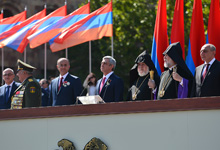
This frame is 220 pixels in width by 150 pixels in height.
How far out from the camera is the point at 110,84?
29.1 feet

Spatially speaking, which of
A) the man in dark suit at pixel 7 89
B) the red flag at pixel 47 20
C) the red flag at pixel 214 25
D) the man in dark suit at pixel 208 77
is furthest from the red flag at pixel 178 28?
the red flag at pixel 47 20

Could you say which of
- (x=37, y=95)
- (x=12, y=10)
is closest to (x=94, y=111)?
(x=37, y=95)

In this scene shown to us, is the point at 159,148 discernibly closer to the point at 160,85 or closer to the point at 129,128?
the point at 129,128

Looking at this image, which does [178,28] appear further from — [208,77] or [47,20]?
[47,20]

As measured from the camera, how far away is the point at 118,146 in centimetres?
661

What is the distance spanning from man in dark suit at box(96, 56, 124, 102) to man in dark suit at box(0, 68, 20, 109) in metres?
2.12

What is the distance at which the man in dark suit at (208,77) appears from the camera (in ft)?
23.6

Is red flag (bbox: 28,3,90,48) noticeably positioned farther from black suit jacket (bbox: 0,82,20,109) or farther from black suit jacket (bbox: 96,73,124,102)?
black suit jacket (bbox: 96,73,124,102)

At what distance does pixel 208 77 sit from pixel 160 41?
11.0 feet

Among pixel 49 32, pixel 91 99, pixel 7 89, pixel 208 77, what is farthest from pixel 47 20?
pixel 208 77

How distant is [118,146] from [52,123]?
122cm

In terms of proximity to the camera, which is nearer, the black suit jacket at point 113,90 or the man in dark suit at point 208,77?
the man in dark suit at point 208,77

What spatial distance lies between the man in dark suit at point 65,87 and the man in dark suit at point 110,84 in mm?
580

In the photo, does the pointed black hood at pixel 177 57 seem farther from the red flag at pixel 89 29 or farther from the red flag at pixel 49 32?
the red flag at pixel 49 32
